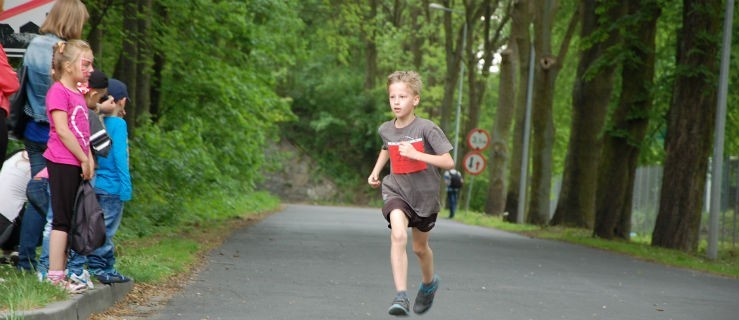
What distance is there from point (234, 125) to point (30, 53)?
16.7m

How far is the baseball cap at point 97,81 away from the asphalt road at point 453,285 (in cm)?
176

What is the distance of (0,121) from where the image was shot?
24.0 feet

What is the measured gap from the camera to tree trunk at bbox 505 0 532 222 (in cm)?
3300

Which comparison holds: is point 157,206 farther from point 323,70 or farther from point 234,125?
point 323,70

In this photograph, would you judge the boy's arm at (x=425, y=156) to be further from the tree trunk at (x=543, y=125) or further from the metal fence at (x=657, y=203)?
the tree trunk at (x=543, y=125)

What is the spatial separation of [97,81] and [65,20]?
0.60 meters

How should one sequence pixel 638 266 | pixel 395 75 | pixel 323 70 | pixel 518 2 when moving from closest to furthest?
pixel 395 75 → pixel 638 266 → pixel 518 2 → pixel 323 70

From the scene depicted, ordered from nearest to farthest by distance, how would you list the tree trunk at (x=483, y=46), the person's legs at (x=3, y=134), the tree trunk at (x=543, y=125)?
the person's legs at (x=3, y=134), the tree trunk at (x=543, y=125), the tree trunk at (x=483, y=46)

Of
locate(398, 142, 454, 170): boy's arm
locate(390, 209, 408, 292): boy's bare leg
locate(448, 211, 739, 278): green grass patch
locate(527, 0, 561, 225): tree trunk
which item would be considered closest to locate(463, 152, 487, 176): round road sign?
locate(527, 0, 561, 225): tree trunk

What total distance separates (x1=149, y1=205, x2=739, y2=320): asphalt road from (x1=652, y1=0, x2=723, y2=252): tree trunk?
9.19ft

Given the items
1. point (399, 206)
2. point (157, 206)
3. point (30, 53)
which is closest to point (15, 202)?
point (30, 53)

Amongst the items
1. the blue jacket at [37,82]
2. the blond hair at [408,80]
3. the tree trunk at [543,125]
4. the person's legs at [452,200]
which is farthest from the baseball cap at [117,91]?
the person's legs at [452,200]

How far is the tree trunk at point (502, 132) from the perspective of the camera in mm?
36844

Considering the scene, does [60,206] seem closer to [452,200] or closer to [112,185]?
[112,185]
